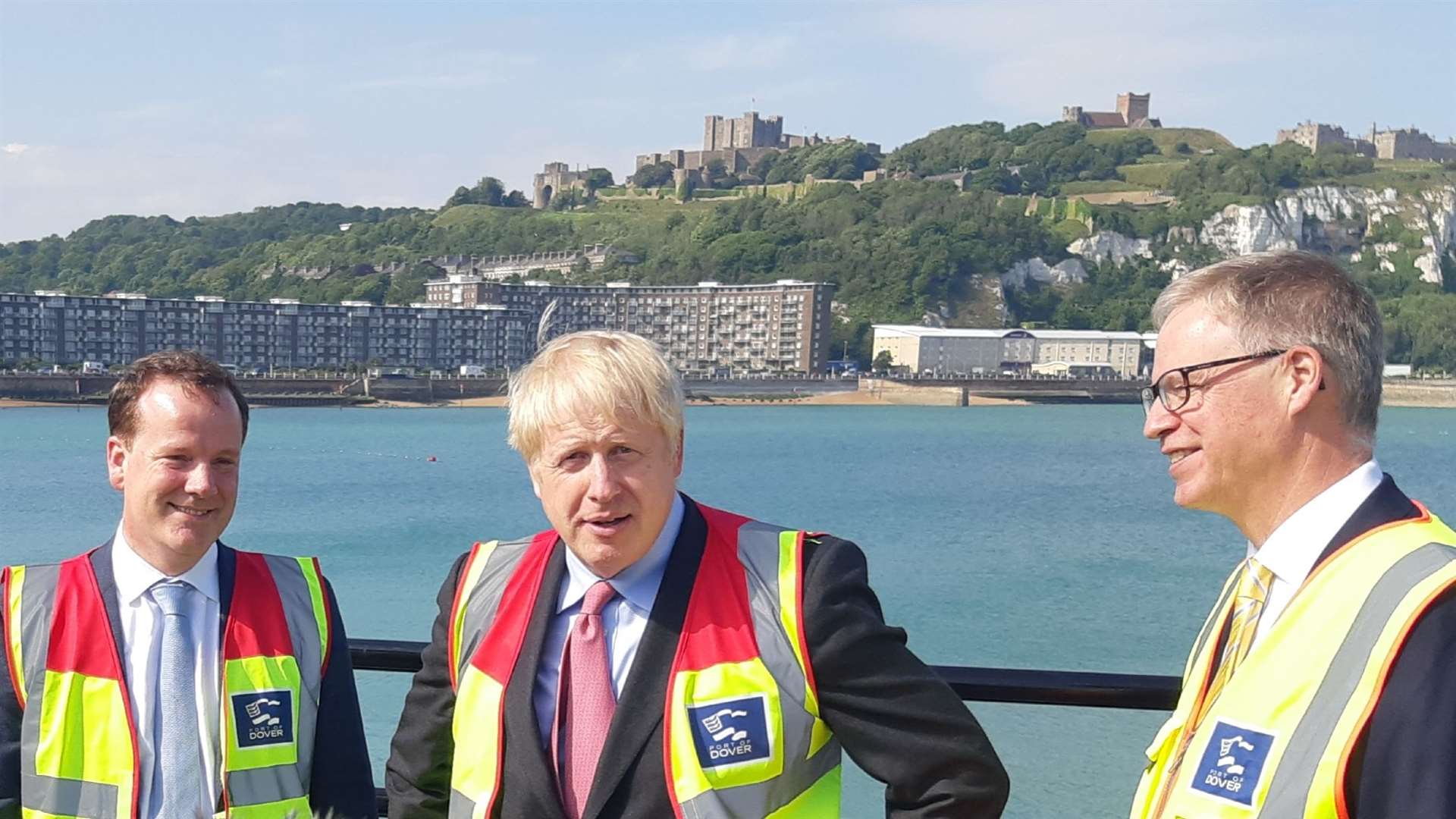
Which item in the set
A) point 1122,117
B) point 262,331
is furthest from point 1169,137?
point 262,331

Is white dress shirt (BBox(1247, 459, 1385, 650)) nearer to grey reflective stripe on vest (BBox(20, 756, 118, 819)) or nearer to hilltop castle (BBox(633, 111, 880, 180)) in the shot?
grey reflective stripe on vest (BBox(20, 756, 118, 819))

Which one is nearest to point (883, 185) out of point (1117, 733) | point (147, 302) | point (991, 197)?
point (991, 197)

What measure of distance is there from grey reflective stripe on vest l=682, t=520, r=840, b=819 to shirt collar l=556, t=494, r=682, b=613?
125 mm

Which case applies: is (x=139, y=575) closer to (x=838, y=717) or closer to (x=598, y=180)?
(x=838, y=717)

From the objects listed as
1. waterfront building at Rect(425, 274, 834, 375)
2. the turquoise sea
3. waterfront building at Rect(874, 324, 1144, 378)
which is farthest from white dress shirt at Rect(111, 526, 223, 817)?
waterfront building at Rect(425, 274, 834, 375)

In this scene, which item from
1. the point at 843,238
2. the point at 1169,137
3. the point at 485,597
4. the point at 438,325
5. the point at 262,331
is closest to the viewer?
the point at 485,597

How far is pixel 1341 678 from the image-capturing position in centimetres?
152

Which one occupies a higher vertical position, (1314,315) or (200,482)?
(1314,315)

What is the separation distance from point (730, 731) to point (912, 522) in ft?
110

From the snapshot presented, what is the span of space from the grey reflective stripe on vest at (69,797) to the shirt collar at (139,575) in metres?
0.28

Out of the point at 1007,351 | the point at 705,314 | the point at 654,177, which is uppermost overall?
the point at 654,177

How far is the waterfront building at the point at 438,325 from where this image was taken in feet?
289

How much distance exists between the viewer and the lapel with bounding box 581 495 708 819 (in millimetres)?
1904

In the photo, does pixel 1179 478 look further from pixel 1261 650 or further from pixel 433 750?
pixel 433 750
